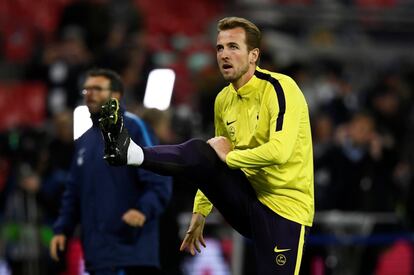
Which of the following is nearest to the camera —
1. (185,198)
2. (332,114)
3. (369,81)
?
(185,198)

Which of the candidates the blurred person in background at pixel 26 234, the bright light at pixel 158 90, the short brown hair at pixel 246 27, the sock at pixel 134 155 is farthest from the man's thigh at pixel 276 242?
the blurred person in background at pixel 26 234

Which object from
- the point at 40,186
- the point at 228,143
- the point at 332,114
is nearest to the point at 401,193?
the point at 332,114

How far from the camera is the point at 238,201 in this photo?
26.3ft

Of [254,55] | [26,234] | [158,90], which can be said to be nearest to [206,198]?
[254,55]

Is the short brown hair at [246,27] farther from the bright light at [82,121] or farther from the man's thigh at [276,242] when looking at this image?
the bright light at [82,121]

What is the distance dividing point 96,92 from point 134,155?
6.64 feet

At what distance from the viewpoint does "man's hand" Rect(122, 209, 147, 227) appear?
909 cm

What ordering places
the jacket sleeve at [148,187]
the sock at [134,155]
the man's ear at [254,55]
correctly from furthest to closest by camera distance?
the jacket sleeve at [148,187], the man's ear at [254,55], the sock at [134,155]

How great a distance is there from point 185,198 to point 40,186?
5.04 feet

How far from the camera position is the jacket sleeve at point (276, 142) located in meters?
7.66

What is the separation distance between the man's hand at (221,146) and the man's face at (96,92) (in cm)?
172

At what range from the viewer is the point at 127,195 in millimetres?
9398

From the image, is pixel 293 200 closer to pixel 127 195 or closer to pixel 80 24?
pixel 127 195

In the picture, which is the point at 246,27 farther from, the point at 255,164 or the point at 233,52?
the point at 255,164
